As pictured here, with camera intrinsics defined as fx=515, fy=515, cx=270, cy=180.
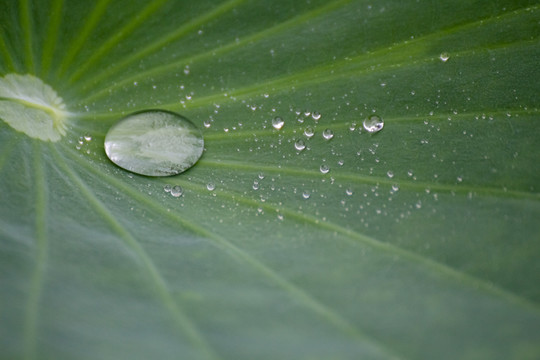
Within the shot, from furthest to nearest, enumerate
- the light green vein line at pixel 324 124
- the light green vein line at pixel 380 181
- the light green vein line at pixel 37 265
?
the light green vein line at pixel 324 124 → the light green vein line at pixel 380 181 → the light green vein line at pixel 37 265

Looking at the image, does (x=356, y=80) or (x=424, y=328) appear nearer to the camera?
(x=424, y=328)

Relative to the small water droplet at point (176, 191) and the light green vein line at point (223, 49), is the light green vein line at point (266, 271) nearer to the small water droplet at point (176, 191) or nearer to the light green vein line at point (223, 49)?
the small water droplet at point (176, 191)

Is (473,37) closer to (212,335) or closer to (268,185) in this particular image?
(268,185)

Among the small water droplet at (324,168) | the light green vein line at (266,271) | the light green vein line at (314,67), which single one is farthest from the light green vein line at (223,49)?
the small water droplet at (324,168)

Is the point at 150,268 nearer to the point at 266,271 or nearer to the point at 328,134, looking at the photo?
the point at 266,271


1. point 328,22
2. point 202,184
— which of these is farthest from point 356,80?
point 202,184

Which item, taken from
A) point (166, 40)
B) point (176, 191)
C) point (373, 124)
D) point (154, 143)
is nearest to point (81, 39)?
point (166, 40)
